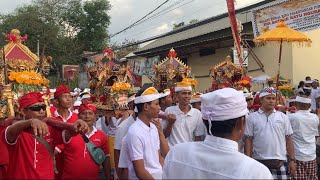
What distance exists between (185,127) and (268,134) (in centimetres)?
119

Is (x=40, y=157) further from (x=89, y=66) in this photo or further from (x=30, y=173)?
(x=89, y=66)

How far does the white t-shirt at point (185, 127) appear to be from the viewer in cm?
560

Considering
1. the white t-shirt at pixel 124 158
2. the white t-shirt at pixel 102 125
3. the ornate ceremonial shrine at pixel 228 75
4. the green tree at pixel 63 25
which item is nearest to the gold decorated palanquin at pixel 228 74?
the ornate ceremonial shrine at pixel 228 75

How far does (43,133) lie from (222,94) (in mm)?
1657

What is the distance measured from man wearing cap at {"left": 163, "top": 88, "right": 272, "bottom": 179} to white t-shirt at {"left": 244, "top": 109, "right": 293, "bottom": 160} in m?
3.33

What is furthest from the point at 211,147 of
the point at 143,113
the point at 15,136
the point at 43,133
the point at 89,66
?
the point at 89,66

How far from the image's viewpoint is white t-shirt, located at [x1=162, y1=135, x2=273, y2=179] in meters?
2.13

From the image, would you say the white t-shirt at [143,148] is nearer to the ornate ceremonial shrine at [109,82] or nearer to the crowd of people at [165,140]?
the crowd of people at [165,140]

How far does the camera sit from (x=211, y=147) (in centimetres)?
233

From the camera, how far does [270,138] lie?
5516 mm

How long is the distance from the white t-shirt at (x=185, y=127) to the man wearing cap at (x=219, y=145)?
10.4 ft

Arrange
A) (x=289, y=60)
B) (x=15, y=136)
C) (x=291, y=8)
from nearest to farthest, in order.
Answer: (x=15, y=136)
(x=291, y=8)
(x=289, y=60)

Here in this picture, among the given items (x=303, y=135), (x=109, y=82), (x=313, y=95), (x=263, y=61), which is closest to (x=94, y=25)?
(x=263, y=61)

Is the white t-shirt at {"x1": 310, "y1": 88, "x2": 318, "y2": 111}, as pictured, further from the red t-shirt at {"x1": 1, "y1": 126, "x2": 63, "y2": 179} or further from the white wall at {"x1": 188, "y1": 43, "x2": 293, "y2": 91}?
the red t-shirt at {"x1": 1, "y1": 126, "x2": 63, "y2": 179}
